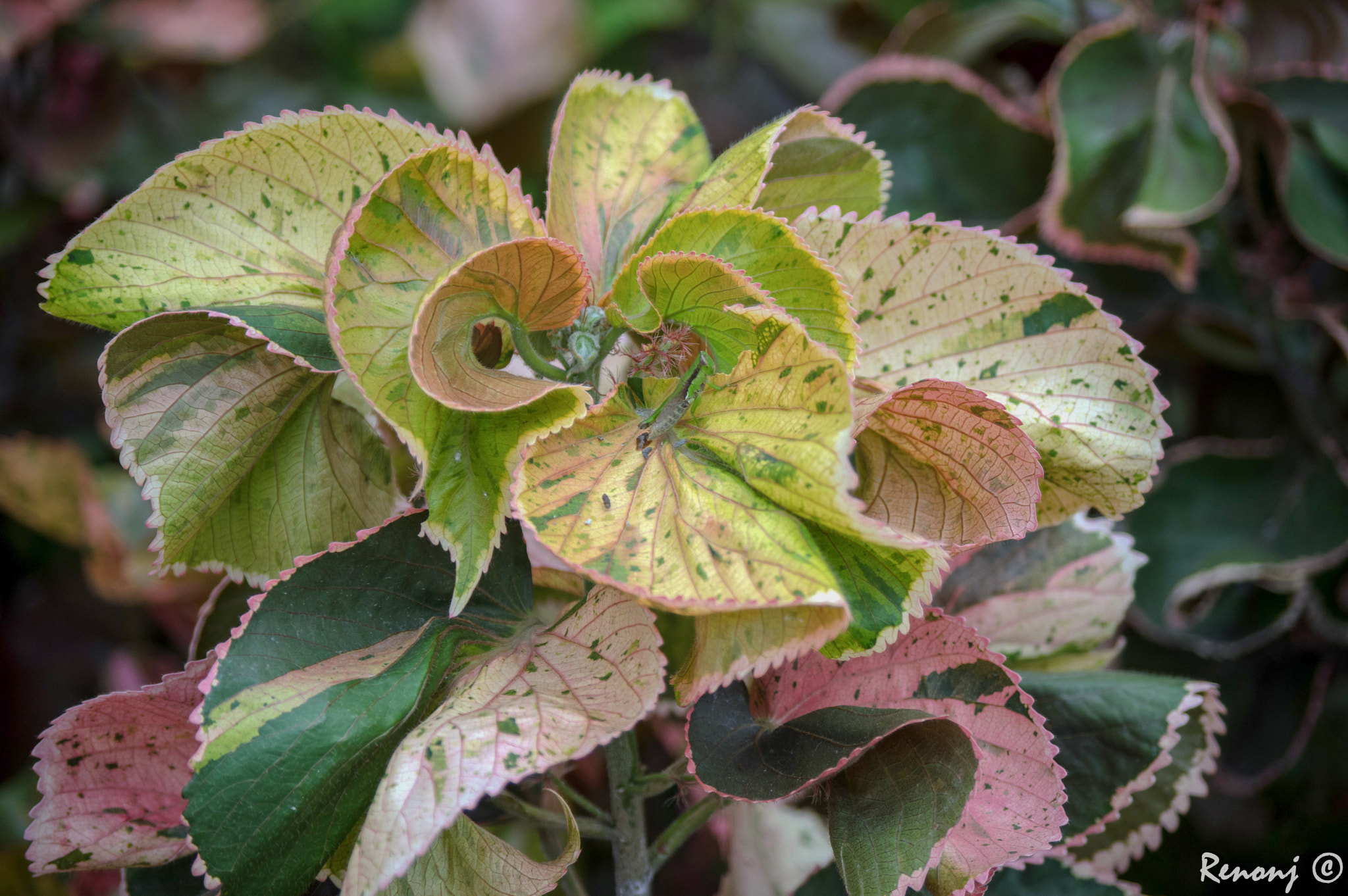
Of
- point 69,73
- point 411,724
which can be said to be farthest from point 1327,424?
point 69,73

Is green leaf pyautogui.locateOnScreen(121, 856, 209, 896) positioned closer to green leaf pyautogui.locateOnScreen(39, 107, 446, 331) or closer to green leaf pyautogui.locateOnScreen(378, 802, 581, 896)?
green leaf pyautogui.locateOnScreen(378, 802, 581, 896)

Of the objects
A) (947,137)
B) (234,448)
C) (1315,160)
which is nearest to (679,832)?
(234,448)

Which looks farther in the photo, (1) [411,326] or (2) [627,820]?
(2) [627,820]

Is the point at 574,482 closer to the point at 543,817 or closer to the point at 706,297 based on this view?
the point at 706,297

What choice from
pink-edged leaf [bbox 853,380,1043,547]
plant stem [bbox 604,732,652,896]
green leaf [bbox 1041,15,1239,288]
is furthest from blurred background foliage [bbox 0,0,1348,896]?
pink-edged leaf [bbox 853,380,1043,547]

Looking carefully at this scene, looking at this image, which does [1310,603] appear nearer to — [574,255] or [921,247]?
[921,247]

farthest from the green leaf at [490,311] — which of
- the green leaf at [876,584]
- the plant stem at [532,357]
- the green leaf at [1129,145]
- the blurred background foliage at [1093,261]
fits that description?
the green leaf at [1129,145]
